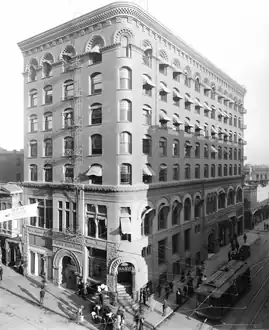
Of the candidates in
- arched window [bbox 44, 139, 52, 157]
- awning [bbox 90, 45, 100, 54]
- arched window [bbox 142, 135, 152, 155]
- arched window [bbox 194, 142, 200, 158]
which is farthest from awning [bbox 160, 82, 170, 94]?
arched window [bbox 44, 139, 52, 157]

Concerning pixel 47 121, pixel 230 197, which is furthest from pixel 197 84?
pixel 230 197

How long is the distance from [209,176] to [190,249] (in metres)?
11.1

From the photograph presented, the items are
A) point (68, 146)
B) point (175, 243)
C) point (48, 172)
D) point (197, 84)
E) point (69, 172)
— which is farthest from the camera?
point (197, 84)

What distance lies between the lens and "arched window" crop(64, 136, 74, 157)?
28.6 meters

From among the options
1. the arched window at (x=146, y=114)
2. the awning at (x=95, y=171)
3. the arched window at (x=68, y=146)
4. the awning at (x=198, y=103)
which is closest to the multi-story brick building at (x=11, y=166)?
the arched window at (x=68, y=146)

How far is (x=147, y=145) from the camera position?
2792 cm

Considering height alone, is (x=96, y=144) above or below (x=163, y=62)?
below

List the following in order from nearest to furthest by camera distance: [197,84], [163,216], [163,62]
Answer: [163,62]
[163,216]
[197,84]

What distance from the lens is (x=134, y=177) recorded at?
84.0 feet

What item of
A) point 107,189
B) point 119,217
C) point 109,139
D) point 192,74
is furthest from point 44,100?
point 192,74

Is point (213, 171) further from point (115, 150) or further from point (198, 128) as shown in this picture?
point (115, 150)

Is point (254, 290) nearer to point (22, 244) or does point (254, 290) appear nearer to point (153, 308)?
point (153, 308)

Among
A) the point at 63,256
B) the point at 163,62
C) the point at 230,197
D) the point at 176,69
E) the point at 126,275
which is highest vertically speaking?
the point at 176,69

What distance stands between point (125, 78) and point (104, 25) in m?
5.52
